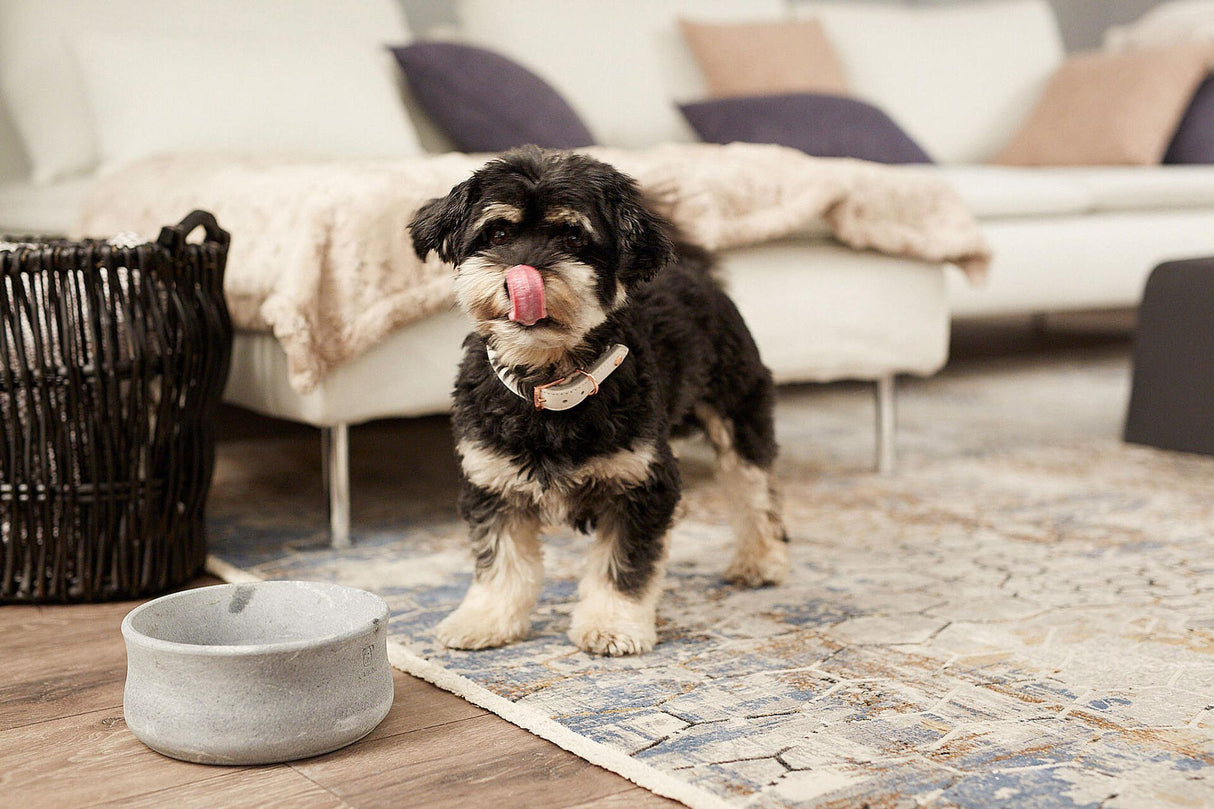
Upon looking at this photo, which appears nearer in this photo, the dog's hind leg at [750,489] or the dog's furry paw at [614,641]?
the dog's furry paw at [614,641]

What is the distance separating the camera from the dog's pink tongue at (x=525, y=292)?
1.47 meters

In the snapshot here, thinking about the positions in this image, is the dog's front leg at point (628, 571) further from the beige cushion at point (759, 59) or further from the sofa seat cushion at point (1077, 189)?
the beige cushion at point (759, 59)

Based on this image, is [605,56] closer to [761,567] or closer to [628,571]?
[761,567]

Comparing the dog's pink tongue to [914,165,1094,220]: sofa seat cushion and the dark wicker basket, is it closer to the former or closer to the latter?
the dark wicker basket

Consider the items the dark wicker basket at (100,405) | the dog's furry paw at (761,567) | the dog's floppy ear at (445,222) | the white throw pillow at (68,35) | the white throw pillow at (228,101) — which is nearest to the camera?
the dog's floppy ear at (445,222)

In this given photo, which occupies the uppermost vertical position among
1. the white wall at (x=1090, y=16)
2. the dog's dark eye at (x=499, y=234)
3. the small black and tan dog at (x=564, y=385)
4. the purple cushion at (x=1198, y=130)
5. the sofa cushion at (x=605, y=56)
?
the white wall at (x=1090, y=16)

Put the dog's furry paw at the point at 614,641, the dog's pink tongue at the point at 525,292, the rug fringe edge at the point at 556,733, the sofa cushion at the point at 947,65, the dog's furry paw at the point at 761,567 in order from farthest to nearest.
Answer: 1. the sofa cushion at the point at 947,65
2. the dog's furry paw at the point at 761,567
3. the dog's furry paw at the point at 614,641
4. the dog's pink tongue at the point at 525,292
5. the rug fringe edge at the point at 556,733

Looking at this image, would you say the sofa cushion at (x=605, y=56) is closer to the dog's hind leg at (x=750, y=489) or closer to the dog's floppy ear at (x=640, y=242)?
the dog's hind leg at (x=750, y=489)

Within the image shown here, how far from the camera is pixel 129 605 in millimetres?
1943

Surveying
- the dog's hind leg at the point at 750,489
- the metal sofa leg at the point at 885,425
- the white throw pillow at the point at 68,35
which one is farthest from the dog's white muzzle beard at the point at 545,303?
the white throw pillow at the point at 68,35

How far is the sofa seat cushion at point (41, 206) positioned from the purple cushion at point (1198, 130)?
371cm

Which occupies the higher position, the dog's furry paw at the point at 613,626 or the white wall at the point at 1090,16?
the white wall at the point at 1090,16

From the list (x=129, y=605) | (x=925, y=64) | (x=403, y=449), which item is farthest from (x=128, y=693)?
(x=925, y=64)

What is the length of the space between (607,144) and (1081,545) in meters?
2.35
